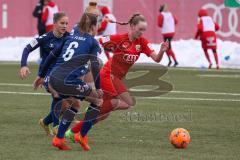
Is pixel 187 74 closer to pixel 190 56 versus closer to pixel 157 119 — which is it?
pixel 190 56

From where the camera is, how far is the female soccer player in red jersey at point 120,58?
43.7 feet

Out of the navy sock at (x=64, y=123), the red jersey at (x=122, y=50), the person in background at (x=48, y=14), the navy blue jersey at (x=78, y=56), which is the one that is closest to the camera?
the navy sock at (x=64, y=123)

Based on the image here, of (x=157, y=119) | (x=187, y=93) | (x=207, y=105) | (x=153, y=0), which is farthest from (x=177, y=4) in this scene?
(x=157, y=119)

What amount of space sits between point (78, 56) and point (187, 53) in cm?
2323

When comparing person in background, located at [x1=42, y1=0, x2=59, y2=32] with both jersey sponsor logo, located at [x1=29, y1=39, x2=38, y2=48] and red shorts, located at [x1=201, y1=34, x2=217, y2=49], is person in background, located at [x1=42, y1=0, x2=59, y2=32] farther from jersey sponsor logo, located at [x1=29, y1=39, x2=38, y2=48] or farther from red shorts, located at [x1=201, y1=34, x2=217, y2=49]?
jersey sponsor logo, located at [x1=29, y1=39, x2=38, y2=48]

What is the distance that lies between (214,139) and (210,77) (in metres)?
13.8

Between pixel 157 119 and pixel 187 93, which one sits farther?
pixel 187 93

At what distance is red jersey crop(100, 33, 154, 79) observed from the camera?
1352 cm

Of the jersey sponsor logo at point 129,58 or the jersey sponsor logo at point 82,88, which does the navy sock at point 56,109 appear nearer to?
the jersey sponsor logo at point 82,88

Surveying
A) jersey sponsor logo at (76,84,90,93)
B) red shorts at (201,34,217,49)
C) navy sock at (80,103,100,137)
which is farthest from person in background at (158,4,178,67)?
jersey sponsor logo at (76,84,90,93)

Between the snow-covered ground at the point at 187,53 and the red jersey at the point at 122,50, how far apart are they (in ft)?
62.2

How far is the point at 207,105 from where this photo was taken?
18.2 m

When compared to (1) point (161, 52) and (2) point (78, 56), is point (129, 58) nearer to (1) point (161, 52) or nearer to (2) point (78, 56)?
(1) point (161, 52)

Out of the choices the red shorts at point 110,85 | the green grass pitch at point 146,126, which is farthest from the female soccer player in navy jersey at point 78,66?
the red shorts at point 110,85
